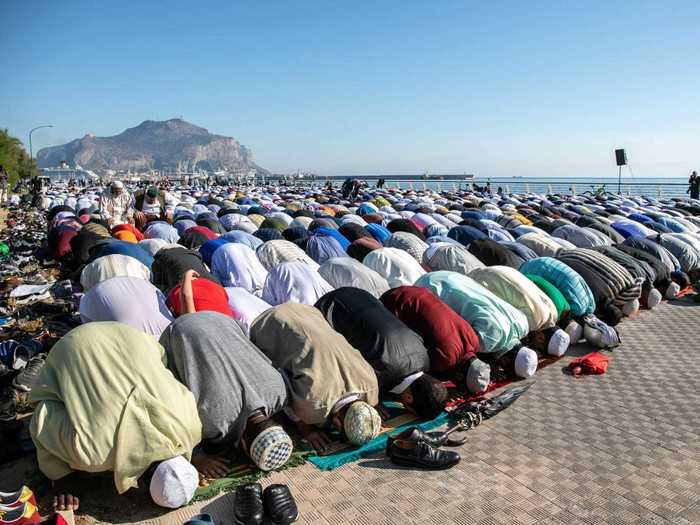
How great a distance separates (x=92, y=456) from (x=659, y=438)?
12.4ft

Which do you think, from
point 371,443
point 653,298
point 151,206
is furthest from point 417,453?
point 151,206

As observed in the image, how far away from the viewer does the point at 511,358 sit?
4750 millimetres

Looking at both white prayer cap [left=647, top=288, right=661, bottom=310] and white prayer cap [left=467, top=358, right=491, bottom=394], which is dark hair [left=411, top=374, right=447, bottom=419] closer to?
white prayer cap [left=467, top=358, right=491, bottom=394]

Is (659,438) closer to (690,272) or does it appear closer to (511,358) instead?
(511,358)

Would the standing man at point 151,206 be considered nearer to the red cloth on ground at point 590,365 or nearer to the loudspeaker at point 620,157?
the red cloth on ground at point 590,365

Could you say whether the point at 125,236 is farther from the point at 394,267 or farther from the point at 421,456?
the point at 421,456

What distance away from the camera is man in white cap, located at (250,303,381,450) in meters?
3.42

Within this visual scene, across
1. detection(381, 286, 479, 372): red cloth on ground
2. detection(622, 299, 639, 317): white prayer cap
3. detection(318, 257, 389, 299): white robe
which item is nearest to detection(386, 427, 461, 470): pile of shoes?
detection(381, 286, 479, 372): red cloth on ground

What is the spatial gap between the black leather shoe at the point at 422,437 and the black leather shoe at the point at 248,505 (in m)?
1.04

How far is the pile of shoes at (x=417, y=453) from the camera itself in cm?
324

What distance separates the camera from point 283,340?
3.67 m

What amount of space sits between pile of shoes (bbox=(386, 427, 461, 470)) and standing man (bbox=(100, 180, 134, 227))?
329 inches

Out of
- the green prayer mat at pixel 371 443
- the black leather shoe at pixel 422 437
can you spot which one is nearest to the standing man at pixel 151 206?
the green prayer mat at pixel 371 443

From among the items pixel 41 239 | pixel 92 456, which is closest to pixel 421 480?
pixel 92 456
